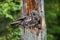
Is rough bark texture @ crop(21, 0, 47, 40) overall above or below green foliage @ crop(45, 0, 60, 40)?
above

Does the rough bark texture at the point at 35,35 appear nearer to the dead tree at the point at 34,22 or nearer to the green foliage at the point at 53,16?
the dead tree at the point at 34,22

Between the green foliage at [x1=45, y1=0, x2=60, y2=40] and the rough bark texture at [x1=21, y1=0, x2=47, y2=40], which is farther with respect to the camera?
the green foliage at [x1=45, y1=0, x2=60, y2=40]

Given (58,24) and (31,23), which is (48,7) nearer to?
(58,24)

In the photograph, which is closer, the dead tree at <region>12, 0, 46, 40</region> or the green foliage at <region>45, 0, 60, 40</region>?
the dead tree at <region>12, 0, 46, 40</region>

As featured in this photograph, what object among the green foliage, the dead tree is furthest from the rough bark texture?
the green foliage

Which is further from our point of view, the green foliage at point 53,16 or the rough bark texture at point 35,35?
the green foliage at point 53,16

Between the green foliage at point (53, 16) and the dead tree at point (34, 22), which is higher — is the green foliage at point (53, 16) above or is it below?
below

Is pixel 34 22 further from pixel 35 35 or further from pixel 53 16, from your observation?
pixel 53 16

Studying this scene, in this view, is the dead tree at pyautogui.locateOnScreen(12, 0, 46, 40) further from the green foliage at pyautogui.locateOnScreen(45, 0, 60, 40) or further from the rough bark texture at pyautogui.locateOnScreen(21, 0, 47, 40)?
the green foliage at pyautogui.locateOnScreen(45, 0, 60, 40)

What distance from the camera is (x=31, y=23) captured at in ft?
15.9

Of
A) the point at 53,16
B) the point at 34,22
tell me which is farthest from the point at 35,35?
the point at 53,16

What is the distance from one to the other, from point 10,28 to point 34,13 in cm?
130

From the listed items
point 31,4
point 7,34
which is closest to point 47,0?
point 7,34

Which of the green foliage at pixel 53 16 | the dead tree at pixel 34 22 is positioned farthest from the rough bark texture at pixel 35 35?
the green foliage at pixel 53 16
